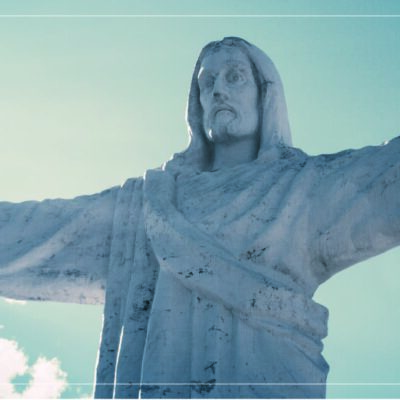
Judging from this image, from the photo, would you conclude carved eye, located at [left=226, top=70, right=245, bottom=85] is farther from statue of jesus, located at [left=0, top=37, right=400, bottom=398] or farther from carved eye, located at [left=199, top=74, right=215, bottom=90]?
carved eye, located at [left=199, top=74, right=215, bottom=90]

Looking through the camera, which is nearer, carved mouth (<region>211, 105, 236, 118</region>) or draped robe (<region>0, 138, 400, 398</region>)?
draped robe (<region>0, 138, 400, 398</region>)

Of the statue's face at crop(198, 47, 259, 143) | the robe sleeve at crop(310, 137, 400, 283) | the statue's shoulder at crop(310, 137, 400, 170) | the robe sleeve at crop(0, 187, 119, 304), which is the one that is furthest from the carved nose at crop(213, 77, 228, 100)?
the robe sleeve at crop(310, 137, 400, 283)

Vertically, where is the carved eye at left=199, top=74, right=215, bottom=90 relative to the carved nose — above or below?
above

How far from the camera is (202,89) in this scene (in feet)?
30.7

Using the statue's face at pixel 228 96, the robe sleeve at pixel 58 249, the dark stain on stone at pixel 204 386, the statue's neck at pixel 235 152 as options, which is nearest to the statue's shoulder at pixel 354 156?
the statue's neck at pixel 235 152

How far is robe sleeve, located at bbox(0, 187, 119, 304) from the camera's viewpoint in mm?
8625

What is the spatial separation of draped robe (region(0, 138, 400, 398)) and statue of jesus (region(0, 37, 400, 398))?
1cm

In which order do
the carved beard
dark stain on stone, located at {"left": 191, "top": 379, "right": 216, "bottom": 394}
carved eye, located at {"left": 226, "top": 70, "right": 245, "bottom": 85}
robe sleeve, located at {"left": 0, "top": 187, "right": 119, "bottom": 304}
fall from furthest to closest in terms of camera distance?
carved eye, located at {"left": 226, "top": 70, "right": 245, "bottom": 85} → the carved beard → robe sleeve, located at {"left": 0, "top": 187, "right": 119, "bottom": 304} → dark stain on stone, located at {"left": 191, "top": 379, "right": 216, "bottom": 394}

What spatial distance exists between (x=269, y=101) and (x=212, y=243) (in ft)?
6.19

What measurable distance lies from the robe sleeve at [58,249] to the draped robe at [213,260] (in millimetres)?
11

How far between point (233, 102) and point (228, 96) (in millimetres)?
70

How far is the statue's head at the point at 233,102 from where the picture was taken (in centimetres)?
904

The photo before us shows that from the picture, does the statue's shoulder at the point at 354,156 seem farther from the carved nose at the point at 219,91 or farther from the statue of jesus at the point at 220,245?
the carved nose at the point at 219,91

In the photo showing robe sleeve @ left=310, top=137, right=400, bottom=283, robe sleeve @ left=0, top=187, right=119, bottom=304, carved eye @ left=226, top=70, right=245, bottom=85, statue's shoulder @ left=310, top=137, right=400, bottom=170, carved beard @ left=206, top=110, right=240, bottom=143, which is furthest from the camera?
carved eye @ left=226, top=70, right=245, bottom=85
